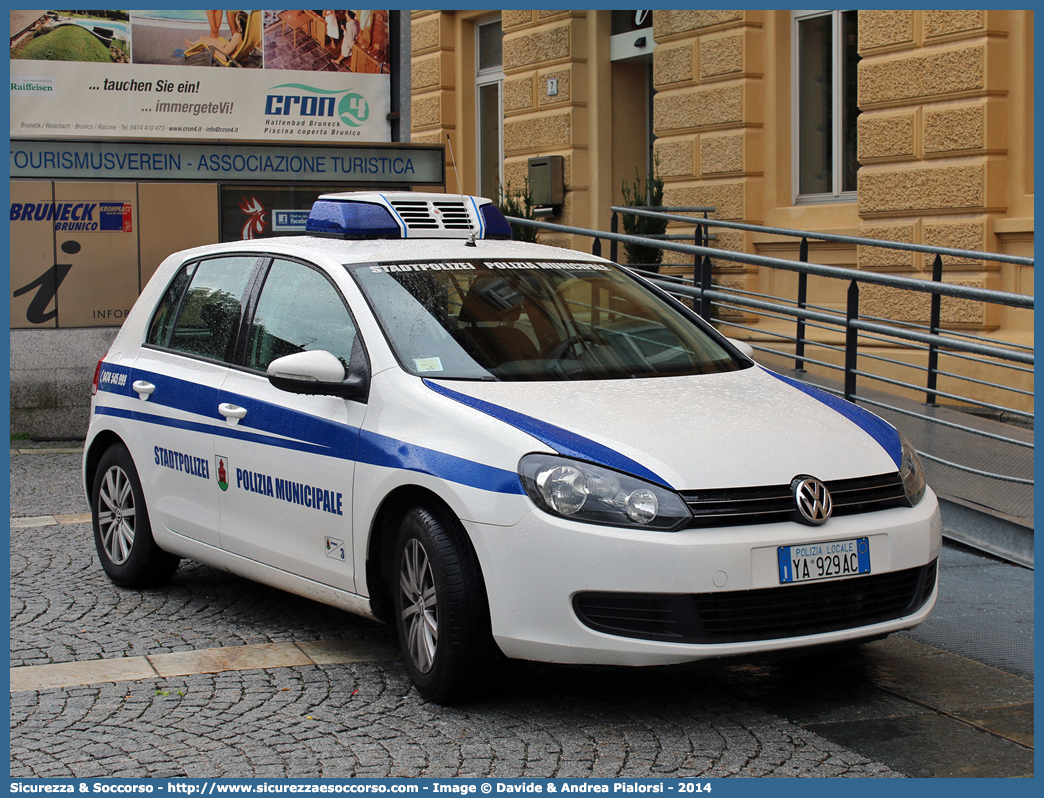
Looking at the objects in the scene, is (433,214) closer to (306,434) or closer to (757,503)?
(306,434)

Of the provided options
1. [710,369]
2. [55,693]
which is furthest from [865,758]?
[55,693]

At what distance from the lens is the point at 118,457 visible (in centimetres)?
619

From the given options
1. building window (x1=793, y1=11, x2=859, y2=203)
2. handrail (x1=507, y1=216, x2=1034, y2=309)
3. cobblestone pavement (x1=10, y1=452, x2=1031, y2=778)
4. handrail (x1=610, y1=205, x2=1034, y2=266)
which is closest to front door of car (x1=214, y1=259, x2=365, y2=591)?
cobblestone pavement (x1=10, y1=452, x2=1031, y2=778)

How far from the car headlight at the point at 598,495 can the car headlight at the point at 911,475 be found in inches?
37.0

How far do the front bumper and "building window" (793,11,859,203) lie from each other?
891cm

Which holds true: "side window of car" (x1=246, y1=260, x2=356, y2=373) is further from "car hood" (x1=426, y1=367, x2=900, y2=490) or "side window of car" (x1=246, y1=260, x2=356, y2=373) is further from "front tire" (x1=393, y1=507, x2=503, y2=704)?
"front tire" (x1=393, y1=507, x2=503, y2=704)

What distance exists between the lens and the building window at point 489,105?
1773 centimetres

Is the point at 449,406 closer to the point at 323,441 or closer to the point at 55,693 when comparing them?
the point at 323,441

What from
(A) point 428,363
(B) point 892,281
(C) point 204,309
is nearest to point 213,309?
(C) point 204,309

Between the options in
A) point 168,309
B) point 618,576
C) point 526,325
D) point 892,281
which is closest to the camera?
point 618,576

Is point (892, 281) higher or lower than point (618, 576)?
higher

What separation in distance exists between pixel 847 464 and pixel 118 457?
346 centimetres

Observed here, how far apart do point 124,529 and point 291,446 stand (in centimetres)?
165

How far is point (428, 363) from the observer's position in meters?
4.73
